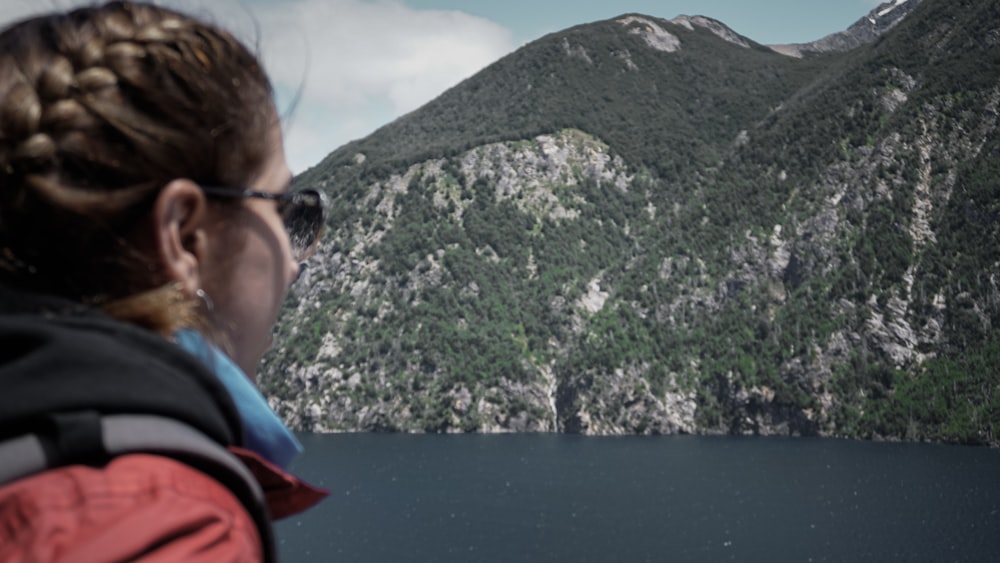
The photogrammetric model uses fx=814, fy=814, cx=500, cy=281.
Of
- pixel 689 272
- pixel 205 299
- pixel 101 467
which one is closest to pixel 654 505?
pixel 205 299

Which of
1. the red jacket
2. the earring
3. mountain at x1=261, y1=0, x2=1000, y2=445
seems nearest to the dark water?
mountain at x1=261, y1=0, x2=1000, y2=445

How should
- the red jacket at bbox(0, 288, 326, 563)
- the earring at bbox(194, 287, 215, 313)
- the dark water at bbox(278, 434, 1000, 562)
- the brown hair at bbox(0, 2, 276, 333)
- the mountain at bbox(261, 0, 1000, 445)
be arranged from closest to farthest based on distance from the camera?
1. the red jacket at bbox(0, 288, 326, 563)
2. the brown hair at bbox(0, 2, 276, 333)
3. the earring at bbox(194, 287, 215, 313)
4. the dark water at bbox(278, 434, 1000, 562)
5. the mountain at bbox(261, 0, 1000, 445)

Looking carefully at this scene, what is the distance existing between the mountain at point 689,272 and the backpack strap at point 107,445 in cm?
11514

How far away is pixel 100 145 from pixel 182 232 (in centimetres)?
16

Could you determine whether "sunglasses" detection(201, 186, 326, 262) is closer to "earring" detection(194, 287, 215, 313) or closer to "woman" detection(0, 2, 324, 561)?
"woman" detection(0, 2, 324, 561)

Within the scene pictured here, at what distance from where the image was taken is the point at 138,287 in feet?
3.45

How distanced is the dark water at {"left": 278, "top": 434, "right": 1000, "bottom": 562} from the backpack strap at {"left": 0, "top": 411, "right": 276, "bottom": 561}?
36861 millimetres

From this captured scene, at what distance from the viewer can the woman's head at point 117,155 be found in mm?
999

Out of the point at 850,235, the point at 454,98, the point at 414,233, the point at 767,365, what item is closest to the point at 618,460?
the point at 767,365

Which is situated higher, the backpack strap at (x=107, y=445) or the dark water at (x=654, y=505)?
the backpack strap at (x=107, y=445)

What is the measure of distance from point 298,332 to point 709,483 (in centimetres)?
8449

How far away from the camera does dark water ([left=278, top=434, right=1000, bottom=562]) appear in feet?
167

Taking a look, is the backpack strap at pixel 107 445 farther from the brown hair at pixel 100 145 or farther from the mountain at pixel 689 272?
the mountain at pixel 689 272

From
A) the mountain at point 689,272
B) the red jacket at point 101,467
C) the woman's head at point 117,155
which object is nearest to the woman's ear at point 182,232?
the woman's head at point 117,155
